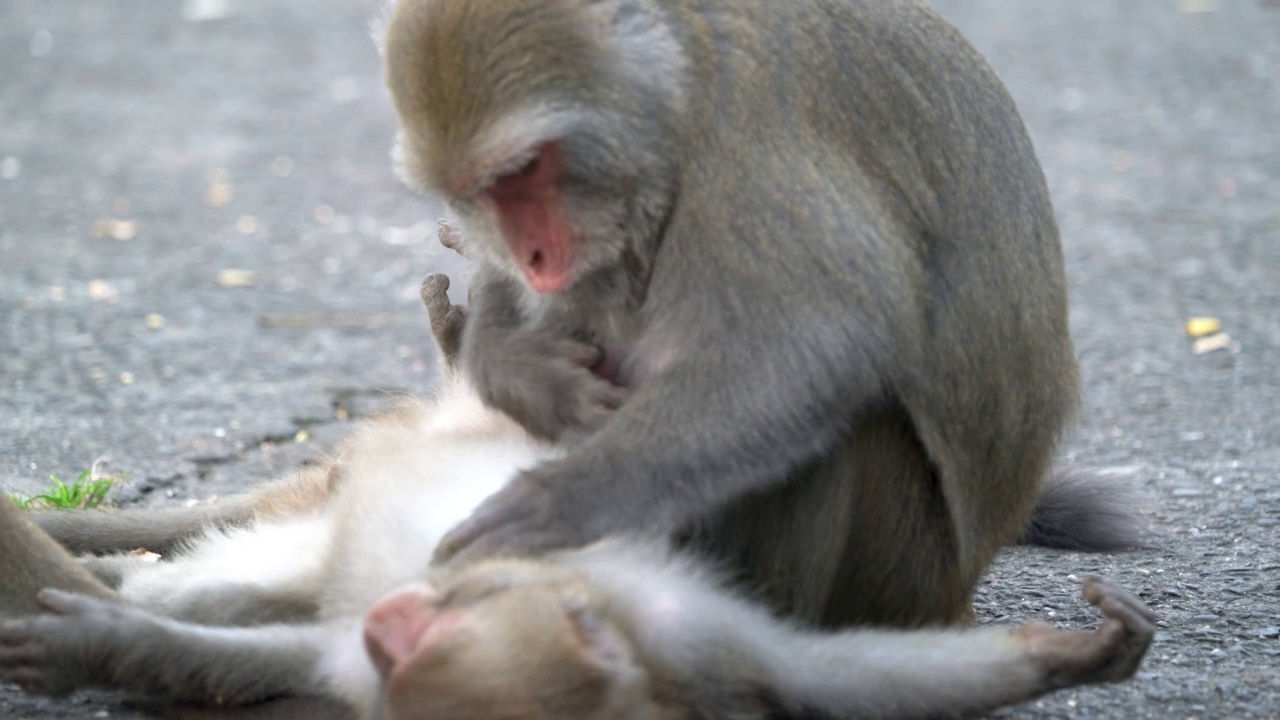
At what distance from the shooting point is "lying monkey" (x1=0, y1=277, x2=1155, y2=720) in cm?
247

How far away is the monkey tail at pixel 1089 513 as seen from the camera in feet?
12.9

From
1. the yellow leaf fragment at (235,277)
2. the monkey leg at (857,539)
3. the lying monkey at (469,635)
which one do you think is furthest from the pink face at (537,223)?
the yellow leaf fragment at (235,277)

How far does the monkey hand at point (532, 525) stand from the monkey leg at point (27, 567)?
0.76 meters

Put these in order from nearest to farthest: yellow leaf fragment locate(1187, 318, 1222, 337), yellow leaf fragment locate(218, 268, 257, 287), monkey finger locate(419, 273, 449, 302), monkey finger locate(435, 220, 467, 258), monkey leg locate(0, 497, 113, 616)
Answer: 1. monkey leg locate(0, 497, 113, 616)
2. monkey finger locate(435, 220, 467, 258)
3. monkey finger locate(419, 273, 449, 302)
4. yellow leaf fragment locate(1187, 318, 1222, 337)
5. yellow leaf fragment locate(218, 268, 257, 287)

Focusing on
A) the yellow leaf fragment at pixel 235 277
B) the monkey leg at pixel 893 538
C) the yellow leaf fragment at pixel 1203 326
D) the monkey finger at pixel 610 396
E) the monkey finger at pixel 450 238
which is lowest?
the yellow leaf fragment at pixel 235 277

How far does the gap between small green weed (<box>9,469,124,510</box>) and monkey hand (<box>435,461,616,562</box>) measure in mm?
1469

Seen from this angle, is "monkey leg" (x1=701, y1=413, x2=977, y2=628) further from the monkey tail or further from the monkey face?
the monkey tail

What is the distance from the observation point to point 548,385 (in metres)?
3.16

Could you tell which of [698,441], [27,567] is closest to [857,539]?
[698,441]

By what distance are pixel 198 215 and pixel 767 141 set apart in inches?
197

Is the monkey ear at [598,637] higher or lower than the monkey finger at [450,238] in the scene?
lower

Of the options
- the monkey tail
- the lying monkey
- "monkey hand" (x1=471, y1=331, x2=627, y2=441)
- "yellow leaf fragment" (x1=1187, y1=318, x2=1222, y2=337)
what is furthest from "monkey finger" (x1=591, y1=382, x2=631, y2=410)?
"yellow leaf fragment" (x1=1187, y1=318, x2=1222, y2=337)

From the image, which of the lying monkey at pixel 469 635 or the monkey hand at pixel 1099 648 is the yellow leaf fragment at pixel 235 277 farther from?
the monkey hand at pixel 1099 648

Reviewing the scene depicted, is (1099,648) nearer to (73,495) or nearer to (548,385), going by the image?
(548,385)
